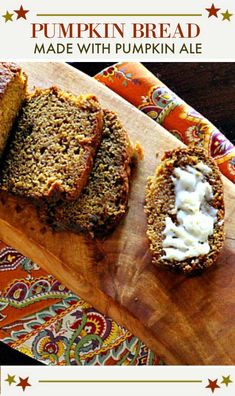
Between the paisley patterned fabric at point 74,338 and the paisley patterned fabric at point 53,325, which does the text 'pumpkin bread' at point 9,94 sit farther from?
the paisley patterned fabric at point 74,338

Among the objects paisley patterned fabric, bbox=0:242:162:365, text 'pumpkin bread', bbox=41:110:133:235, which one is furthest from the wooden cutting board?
paisley patterned fabric, bbox=0:242:162:365

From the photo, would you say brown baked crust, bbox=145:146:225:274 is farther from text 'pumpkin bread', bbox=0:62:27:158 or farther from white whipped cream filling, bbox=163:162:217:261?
text 'pumpkin bread', bbox=0:62:27:158

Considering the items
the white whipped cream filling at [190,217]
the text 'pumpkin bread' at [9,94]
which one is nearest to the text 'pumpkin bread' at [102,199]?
the white whipped cream filling at [190,217]

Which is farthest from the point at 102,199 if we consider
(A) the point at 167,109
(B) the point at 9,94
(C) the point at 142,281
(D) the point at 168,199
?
(A) the point at 167,109

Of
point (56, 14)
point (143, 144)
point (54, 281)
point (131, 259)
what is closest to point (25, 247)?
point (54, 281)
